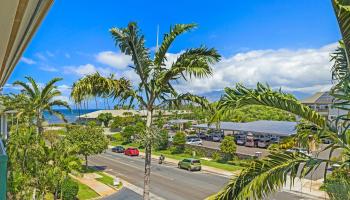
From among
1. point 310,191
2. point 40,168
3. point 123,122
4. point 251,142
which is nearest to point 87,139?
point 40,168

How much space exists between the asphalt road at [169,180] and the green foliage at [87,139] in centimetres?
301

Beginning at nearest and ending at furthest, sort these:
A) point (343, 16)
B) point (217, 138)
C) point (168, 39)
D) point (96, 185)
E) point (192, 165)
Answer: point (343, 16) < point (168, 39) < point (96, 185) < point (192, 165) < point (217, 138)

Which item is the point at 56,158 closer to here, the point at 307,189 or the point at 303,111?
the point at 303,111

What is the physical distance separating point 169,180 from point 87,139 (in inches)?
347

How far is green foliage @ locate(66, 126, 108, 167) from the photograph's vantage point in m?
31.2

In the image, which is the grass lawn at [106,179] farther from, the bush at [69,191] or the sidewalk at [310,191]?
the sidewalk at [310,191]

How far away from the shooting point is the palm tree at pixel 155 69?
1080 centimetres

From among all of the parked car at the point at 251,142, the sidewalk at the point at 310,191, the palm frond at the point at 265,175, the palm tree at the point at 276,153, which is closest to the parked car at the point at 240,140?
the parked car at the point at 251,142

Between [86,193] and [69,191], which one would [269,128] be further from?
[69,191]

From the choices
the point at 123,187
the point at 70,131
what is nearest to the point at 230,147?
the point at 123,187

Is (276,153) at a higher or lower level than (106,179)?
higher

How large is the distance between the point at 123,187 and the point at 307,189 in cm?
1365

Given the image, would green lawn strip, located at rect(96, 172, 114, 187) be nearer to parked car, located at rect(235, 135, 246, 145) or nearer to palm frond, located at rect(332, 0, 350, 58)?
parked car, located at rect(235, 135, 246, 145)

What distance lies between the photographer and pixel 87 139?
104ft
